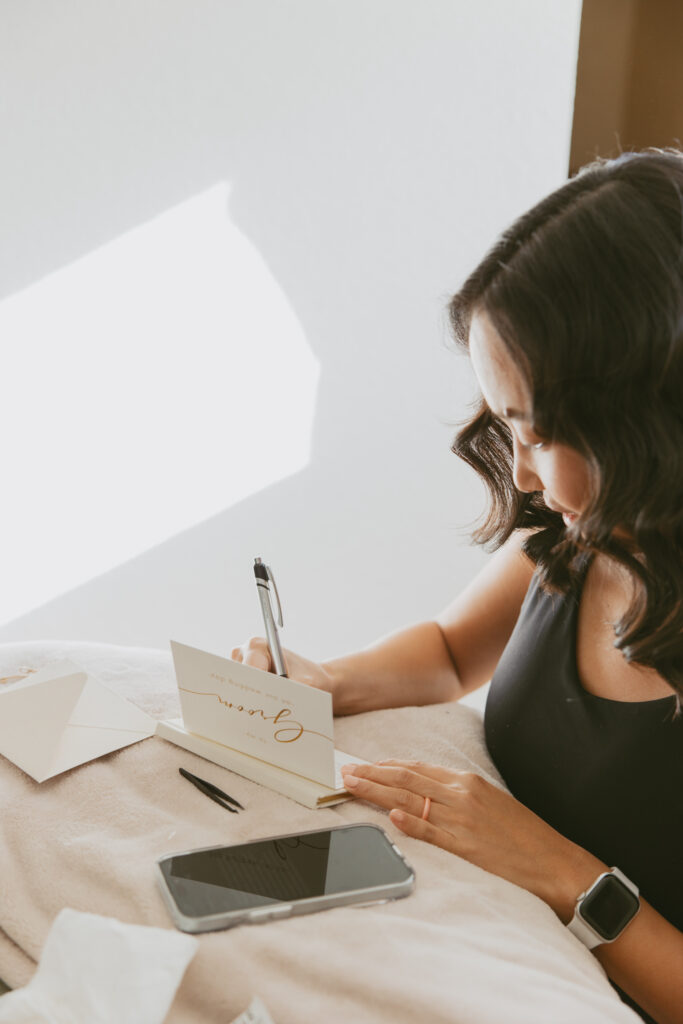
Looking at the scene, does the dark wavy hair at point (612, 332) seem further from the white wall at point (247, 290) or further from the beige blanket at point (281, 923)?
the white wall at point (247, 290)

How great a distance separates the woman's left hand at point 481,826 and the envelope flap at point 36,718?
284 millimetres

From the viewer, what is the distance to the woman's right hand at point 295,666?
1002 mm

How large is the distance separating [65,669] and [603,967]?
1.95 ft

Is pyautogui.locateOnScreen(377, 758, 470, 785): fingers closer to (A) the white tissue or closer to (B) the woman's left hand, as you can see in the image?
(B) the woman's left hand

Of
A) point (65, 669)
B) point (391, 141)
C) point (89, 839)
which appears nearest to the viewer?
point (89, 839)

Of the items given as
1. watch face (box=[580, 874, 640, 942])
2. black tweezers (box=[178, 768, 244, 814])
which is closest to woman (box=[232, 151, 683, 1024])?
watch face (box=[580, 874, 640, 942])

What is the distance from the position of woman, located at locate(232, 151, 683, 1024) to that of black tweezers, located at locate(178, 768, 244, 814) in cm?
10

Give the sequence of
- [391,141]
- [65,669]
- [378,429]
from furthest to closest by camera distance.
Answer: [378,429]
[391,141]
[65,669]

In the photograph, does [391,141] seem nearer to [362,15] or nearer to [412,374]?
[362,15]

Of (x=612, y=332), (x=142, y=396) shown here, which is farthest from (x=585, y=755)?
(x=142, y=396)

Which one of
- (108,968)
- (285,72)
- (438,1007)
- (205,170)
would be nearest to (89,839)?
(108,968)

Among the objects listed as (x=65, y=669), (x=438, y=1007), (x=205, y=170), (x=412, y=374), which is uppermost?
(x=205, y=170)

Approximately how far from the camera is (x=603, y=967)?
2.58 ft

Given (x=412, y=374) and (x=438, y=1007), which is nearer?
(x=438, y=1007)
